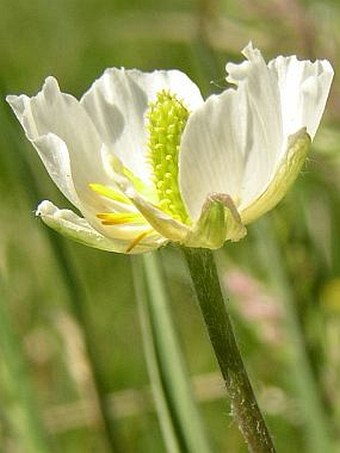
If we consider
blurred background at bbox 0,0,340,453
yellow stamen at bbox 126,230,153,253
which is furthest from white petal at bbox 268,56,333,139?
blurred background at bbox 0,0,340,453

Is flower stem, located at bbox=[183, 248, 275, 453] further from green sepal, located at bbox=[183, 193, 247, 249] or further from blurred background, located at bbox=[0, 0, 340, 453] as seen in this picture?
blurred background, located at bbox=[0, 0, 340, 453]

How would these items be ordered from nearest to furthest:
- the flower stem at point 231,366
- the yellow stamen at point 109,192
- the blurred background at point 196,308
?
the flower stem at point 231,366, the yellow stamen at point 109,192, the blurred background at point 196,308

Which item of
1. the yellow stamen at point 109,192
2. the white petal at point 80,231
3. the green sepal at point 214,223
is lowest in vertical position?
the green sepal at point 214,223

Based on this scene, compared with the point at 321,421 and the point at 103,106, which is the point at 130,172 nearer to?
the point at 103,106

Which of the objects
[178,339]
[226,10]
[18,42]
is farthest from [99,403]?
[18,42]

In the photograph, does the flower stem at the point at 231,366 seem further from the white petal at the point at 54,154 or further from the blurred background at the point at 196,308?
the blurred background at the point at 196,308

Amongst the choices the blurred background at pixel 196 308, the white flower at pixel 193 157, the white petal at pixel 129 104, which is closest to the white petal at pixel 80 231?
the white flower at pixel 193 157

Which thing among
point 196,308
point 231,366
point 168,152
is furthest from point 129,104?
point 196,308
